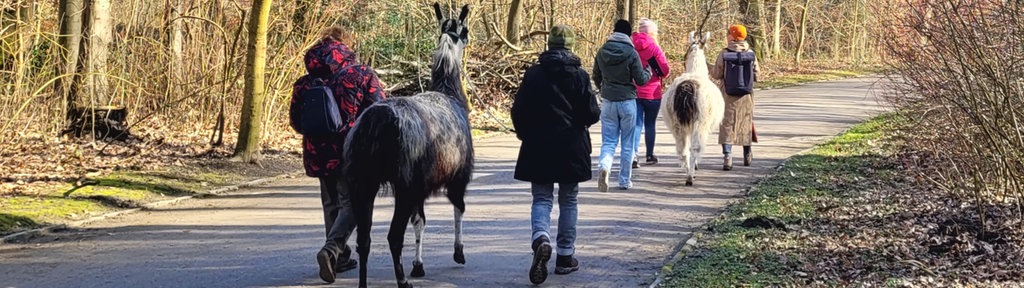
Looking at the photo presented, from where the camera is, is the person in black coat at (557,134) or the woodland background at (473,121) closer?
the person in black coat at (557,134)

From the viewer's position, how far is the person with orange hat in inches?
513

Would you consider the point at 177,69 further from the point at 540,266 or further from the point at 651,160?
the point at 540,266

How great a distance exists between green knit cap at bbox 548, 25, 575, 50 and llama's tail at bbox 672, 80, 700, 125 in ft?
14.9

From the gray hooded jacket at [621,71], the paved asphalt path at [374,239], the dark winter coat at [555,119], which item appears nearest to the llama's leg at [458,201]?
the paved asphalt path at [374,239]

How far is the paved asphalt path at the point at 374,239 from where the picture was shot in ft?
24.6

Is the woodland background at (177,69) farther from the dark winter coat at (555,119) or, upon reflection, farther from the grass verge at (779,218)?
the dark winter coat at (555,119)

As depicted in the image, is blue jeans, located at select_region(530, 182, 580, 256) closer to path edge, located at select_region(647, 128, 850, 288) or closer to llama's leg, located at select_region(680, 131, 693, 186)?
path edge, located at select_region(647, 128, 850, 288)

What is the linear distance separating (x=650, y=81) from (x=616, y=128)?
1.64 metres

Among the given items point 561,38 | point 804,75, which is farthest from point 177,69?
point 804,75

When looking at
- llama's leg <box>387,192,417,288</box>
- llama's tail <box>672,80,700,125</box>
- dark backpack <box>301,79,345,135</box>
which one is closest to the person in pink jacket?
llama's tail <box>672,80,700,125</box>

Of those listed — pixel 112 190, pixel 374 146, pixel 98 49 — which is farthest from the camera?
pixel 98 49

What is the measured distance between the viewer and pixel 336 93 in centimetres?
744

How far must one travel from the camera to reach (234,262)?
8031 millimetres

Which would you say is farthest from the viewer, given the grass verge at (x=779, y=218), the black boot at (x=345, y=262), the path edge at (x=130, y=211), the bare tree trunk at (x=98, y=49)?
the bare tree trunk at (x=98, y=49)
